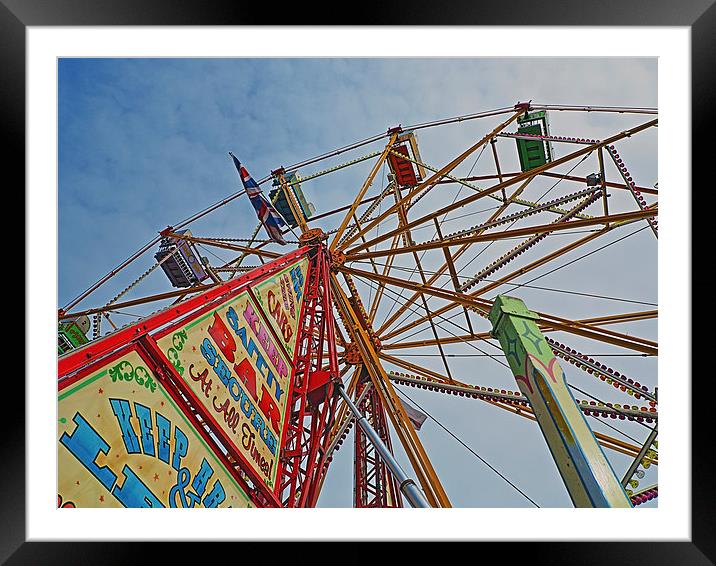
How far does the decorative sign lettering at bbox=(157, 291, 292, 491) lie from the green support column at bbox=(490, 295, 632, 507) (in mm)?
2225

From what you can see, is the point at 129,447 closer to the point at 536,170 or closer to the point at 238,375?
the point at 238,375

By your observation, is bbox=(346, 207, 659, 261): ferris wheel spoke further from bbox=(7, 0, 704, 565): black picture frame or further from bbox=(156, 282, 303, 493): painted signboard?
bbox=(156, 282, 303, 493): painted signboard

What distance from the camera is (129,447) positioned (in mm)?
3482

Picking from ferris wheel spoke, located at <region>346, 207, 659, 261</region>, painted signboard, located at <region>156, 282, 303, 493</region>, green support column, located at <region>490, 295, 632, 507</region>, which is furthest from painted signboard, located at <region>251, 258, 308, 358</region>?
green support column, located at <region>490, 295, 632, 507</region>

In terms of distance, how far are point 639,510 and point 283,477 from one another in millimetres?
3466

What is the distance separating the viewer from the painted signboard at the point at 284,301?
636 cm

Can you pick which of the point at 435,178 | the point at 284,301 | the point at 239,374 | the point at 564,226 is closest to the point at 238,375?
the point at 239,374

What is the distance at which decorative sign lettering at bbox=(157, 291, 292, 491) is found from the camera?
438cm
